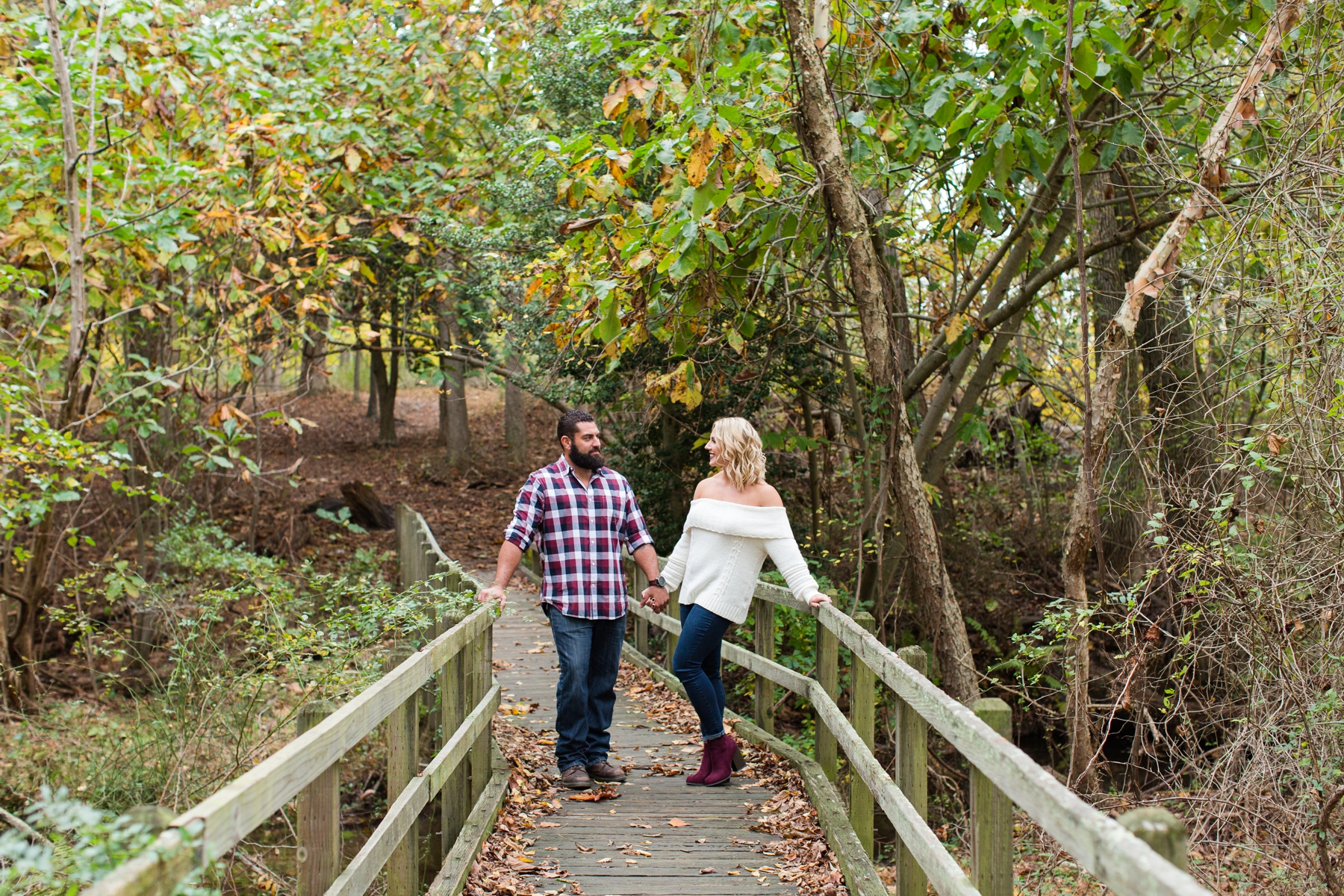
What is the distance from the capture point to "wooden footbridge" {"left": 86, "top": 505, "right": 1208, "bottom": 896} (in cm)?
213

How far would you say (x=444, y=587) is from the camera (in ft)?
23.7

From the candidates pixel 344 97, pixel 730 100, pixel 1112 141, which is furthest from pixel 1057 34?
pixel 344 97

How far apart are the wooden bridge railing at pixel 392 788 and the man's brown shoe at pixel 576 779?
0.37 m

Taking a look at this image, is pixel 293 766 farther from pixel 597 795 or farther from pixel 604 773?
pixel 604 773

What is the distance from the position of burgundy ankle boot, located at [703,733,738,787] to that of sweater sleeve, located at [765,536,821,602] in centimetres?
107

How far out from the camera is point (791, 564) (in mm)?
5789

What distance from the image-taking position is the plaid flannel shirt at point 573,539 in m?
5.99

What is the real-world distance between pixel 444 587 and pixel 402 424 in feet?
86.7

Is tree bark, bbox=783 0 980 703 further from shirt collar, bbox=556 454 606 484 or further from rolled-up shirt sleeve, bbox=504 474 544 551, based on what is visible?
rolled-up shirt sleeve, bbox=504 474 544 551

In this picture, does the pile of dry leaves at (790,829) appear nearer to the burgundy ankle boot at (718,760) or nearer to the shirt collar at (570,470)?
the burgundy ankle boot at (718,760)

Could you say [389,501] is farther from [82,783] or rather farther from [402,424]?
[82,783]

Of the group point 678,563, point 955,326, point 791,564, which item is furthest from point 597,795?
point 955,326

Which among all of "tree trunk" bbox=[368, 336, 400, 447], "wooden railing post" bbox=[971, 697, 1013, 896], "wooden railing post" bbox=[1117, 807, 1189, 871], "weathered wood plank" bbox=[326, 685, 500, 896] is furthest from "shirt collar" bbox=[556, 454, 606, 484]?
"tree trunk" bbox=[368, 336, 400, 447]

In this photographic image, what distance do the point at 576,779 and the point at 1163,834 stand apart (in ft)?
15.0
